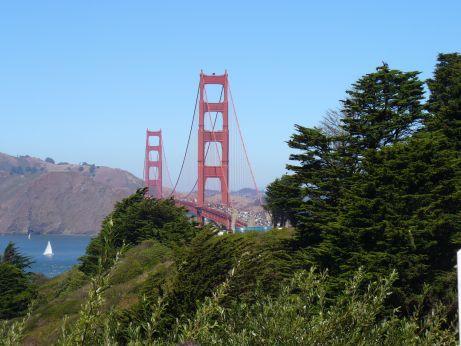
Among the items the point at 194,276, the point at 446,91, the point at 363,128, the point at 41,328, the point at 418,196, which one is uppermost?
the point at 446,91

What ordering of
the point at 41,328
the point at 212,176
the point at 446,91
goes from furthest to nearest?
1. the point at 212,176
2. the point at 446,91
3. the point at 41,328

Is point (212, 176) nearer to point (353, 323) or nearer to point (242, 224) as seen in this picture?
point (242, 224)

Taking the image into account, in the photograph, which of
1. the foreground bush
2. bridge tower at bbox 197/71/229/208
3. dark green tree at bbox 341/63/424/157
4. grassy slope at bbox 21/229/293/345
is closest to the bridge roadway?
bridge tower at bbox 197/71/229/208

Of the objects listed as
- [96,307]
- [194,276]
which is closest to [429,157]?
[194,276]

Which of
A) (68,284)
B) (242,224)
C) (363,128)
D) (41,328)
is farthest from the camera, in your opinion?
(242,224)

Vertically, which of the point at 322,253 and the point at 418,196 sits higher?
the point at 418,196

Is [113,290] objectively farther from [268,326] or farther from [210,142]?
[210,142]

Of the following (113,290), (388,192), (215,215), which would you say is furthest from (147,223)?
(388,192)

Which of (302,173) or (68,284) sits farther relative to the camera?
(68,284)
